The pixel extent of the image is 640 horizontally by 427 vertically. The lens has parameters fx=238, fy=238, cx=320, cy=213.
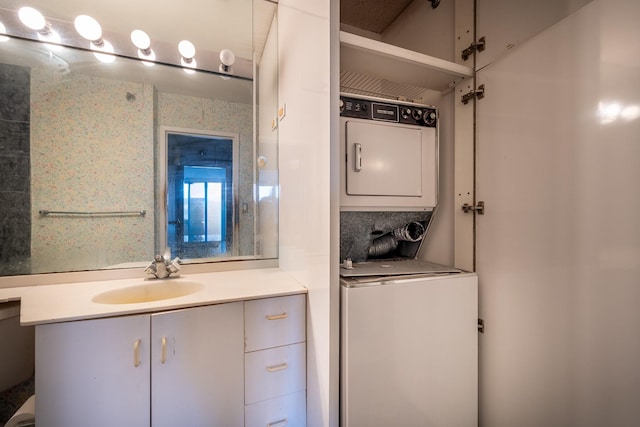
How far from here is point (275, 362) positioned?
3.75ft

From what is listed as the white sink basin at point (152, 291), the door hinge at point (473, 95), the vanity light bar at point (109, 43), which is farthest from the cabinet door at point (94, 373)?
the door hinge at point (473, 95)

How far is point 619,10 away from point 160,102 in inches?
84.3

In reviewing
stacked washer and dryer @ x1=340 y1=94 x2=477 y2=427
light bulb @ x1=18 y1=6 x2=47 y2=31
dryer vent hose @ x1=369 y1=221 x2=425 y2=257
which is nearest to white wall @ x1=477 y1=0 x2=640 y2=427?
stacked washer and dryer @ x1=340 y1=94 x2=477 y2=427

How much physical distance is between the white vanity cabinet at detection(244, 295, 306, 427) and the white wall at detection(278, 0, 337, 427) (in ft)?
0.18

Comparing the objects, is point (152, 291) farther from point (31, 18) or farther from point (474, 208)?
point (474, 208)

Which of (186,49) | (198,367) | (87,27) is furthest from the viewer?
(186,49)

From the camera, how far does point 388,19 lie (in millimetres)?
1807

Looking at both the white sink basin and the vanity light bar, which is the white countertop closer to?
the white sink basin

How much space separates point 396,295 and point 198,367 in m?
0.90

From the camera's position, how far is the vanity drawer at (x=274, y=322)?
1.10 meters

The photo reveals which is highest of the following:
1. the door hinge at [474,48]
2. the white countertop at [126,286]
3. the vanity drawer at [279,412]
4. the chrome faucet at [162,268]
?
the door hinge at [474,48]

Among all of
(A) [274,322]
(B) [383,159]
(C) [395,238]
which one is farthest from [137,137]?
(C) [395,238]

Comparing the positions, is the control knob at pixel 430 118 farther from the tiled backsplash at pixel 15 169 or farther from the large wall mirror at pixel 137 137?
the tiled backsplash at pixel 15 169

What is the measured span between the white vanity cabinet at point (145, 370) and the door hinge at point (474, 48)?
175 cm
